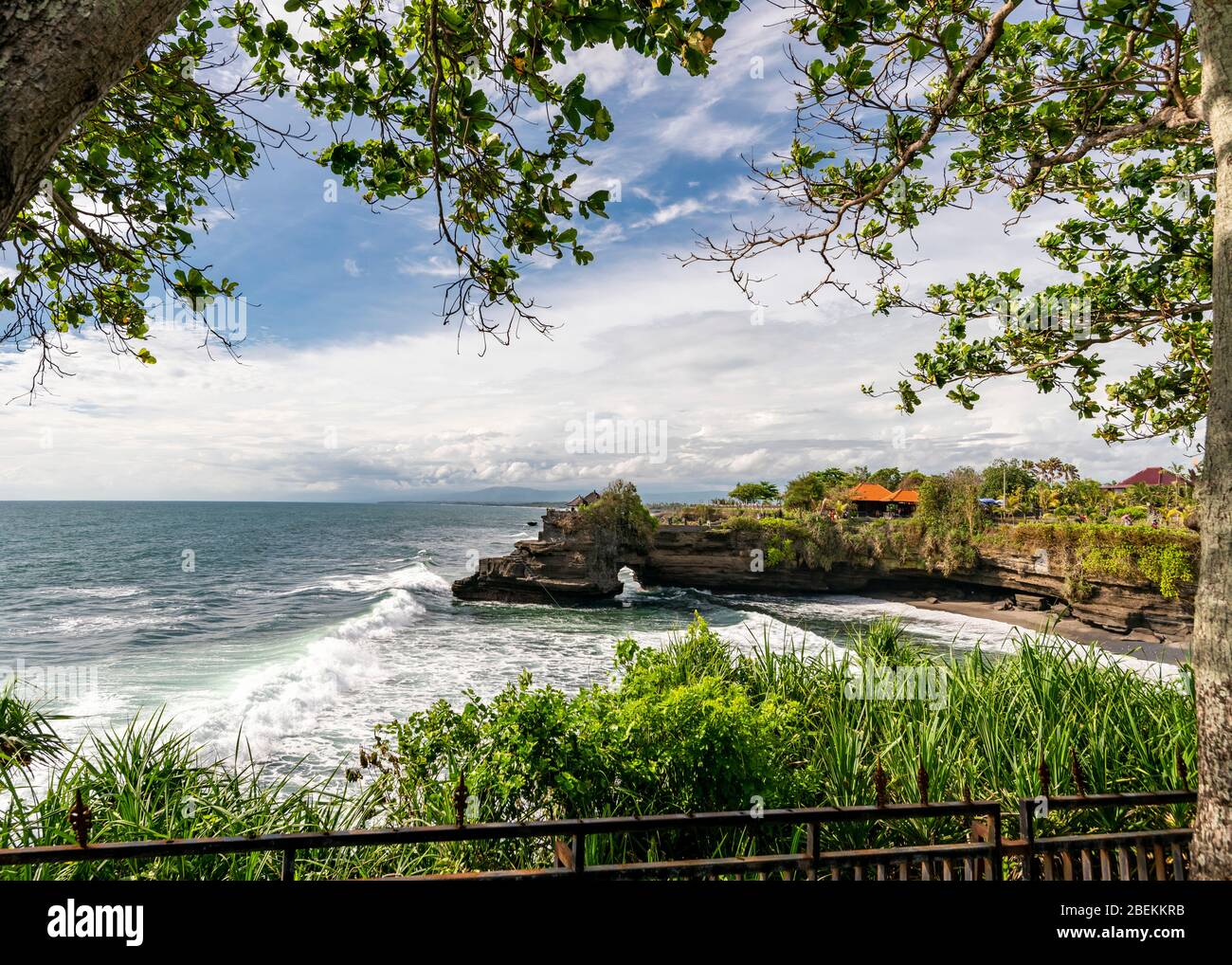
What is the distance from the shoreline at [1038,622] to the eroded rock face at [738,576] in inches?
15.9

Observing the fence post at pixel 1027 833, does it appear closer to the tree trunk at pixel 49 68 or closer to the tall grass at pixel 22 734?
the tree trunk at pixel 49 68

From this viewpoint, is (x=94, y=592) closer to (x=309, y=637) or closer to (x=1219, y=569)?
(x=309, y=637)

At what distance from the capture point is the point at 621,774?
179 inches

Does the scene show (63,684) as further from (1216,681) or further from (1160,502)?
(1160,502)

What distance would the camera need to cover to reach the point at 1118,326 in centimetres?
646

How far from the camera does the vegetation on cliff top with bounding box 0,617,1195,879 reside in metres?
4.10

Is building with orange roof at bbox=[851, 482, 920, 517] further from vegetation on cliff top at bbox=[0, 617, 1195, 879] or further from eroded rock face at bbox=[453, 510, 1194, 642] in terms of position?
vegetation on cliff top at bbox=[0, 617, 1195, 879]

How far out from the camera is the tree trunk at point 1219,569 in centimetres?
279

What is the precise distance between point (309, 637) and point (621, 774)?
24.4 m

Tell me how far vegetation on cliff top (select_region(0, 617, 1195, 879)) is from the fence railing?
1.45 ft

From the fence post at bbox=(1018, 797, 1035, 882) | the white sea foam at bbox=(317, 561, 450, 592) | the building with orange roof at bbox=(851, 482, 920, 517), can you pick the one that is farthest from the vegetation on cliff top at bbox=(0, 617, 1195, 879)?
the building with orange roof at bbox=(851, 482, 920, 517)

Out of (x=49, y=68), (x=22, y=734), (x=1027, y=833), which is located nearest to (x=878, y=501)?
(x=1027, y=833)
